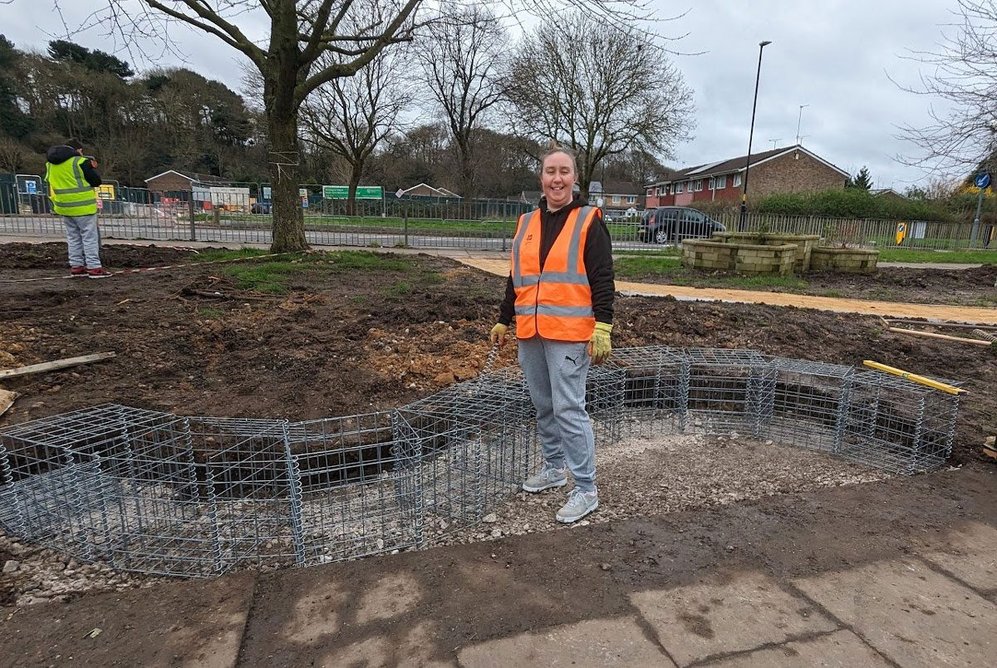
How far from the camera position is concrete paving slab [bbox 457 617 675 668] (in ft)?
6.51

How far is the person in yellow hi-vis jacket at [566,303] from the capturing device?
2.84 m

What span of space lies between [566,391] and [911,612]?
5.42ft

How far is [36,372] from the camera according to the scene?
4.33 m

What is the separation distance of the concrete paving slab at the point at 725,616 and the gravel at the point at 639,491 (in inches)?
26.0

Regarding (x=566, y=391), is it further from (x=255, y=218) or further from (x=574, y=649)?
(x=255, y=218)

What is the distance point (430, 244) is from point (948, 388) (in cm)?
1574

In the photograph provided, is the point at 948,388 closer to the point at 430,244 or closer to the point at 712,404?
the point at 712,404

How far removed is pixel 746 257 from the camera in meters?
12.2

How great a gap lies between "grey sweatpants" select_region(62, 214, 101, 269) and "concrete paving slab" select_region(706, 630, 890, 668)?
961 centimetres

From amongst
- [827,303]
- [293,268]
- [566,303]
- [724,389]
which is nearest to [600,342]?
[566,303]

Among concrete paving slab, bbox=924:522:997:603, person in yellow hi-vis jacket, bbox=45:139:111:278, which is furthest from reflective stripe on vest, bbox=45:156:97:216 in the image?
concrete paving slab, bbox=924:522:997:603

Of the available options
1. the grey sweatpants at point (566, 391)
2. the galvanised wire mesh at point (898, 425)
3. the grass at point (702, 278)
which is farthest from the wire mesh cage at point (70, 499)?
the grass at point (702, 278)

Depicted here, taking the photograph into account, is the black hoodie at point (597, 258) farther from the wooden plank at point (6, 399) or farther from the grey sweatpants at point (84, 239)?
the grey sweatpants at point (84, 239)

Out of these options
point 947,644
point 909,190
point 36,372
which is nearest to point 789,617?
point 947,644
